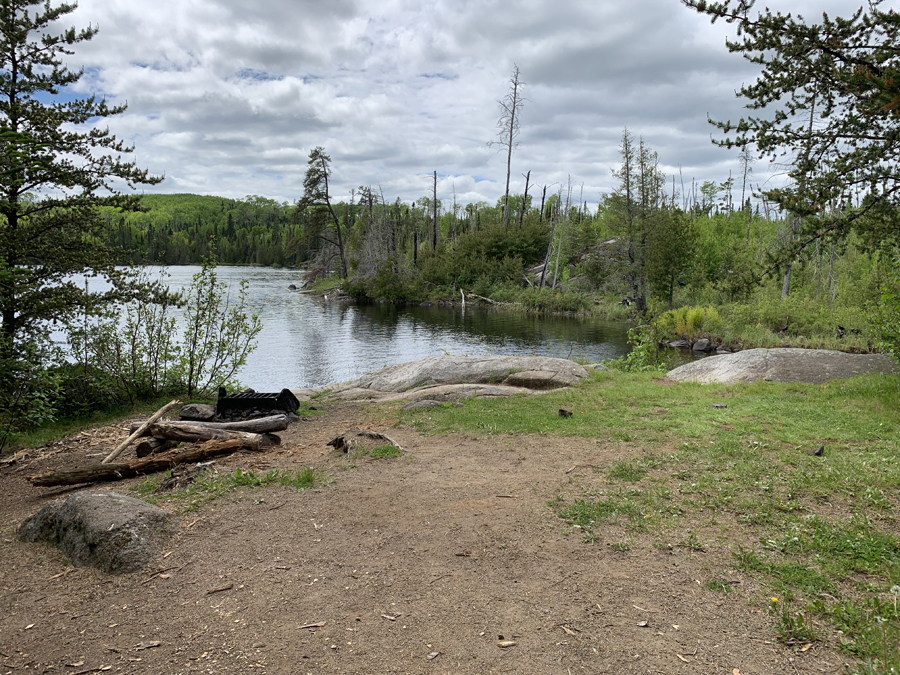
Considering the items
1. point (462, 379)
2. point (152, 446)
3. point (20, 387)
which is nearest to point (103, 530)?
point (152, 446)

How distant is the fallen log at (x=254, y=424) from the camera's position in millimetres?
8586

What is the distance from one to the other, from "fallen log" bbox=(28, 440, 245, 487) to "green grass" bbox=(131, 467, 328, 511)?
1.97 ft

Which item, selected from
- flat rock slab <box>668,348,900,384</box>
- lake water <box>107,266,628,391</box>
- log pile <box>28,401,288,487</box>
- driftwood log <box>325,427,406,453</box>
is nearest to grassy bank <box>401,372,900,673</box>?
flat rock slab <box>668,348,900,384</box>

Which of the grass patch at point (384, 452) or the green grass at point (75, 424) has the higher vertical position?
the grass patch at point (384, 452)

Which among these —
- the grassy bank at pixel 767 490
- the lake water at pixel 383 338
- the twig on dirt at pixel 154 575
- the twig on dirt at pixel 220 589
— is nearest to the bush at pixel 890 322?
the grassy bank at pixel 767 490

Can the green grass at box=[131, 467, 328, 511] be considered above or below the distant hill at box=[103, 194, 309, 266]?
below

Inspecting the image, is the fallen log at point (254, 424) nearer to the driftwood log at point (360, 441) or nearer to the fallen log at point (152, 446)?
the fallen log at point (152, 446)

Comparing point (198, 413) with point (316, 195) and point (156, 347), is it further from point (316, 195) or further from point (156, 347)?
point (316, 195)

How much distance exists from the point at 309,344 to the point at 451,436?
1827cm

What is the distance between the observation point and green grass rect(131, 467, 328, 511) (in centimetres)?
591

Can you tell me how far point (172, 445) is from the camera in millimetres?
8430

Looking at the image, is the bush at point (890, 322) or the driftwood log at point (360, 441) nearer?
the driftwood log at point (360, 441)

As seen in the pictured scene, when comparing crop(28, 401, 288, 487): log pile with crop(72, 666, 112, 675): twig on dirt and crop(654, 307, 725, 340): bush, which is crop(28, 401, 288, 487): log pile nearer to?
crop(72, 666, 112, 675): twig on dirt

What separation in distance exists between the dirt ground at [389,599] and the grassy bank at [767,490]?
188mm
